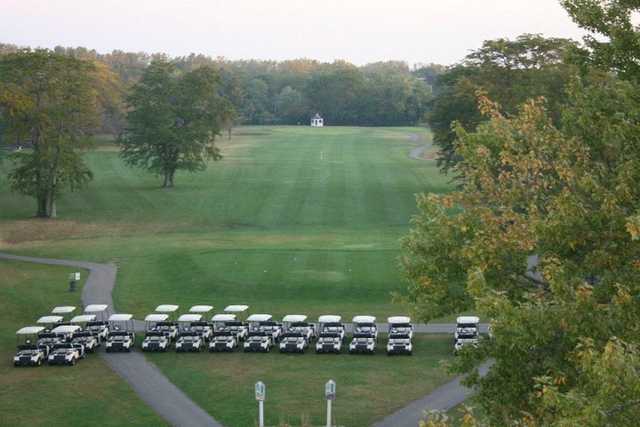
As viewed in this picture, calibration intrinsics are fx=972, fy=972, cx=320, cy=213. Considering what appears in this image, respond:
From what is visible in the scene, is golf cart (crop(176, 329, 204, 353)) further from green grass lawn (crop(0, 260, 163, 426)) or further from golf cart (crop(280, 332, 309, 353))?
golf cart (crop(280, 332, 309, 353))

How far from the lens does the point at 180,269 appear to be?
57094 millimetres

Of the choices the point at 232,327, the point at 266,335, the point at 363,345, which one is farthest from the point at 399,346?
the point at 232,327

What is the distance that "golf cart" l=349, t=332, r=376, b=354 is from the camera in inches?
1524

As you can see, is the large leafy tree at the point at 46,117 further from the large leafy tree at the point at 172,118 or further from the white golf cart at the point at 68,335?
the white golf cart at the point at 68,335

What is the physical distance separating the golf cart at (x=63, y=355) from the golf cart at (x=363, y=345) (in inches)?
427

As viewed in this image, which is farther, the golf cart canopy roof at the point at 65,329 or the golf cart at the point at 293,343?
the golf cart canopy roof at the point at 65,329

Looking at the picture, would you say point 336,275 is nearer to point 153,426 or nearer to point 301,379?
point 301,379

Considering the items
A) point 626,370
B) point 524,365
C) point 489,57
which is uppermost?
point 489,57

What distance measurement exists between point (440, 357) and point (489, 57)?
4331 cm

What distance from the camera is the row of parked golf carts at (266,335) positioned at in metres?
38.9

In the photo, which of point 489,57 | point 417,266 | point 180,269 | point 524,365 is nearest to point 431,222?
point 417,266

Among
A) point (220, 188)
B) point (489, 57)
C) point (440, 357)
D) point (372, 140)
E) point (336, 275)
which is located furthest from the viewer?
point (372, 140)

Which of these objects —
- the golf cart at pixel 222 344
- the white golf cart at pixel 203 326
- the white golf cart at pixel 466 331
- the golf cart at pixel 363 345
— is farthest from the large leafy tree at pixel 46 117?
the white golf cart at pixel 466 331

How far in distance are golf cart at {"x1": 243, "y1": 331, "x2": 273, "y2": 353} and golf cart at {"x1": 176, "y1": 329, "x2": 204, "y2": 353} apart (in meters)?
1.95
